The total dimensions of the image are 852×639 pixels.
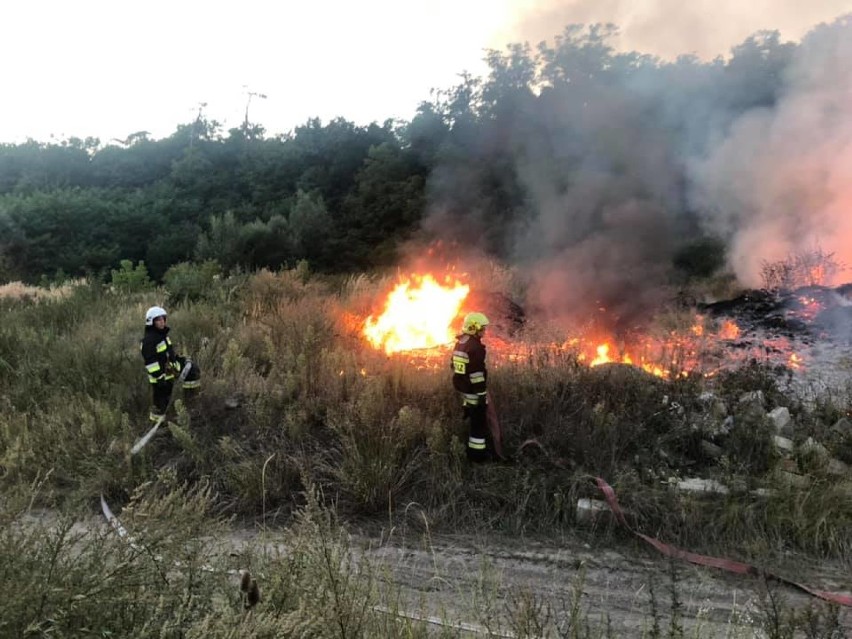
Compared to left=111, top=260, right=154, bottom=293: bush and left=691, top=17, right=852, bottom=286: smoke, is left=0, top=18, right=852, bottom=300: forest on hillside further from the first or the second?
left=111, top=260, right=154, bottom=293: bush

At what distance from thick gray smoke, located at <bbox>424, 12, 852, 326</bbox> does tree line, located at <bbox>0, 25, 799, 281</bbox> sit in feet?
0.21

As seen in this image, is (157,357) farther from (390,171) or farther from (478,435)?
(390,171)

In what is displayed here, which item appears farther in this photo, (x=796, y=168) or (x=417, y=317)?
(x=796, y=168)

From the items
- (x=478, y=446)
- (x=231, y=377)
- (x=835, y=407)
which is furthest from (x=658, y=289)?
(x=231, y=377)

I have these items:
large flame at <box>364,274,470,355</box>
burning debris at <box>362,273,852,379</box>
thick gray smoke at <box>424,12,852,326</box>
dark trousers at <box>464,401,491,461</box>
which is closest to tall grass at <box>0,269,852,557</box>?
dark trousers at <box>464,401,491,461</box>

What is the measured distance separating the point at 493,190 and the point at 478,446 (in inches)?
523

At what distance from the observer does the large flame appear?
874 cm

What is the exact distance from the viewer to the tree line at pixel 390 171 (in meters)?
12.9

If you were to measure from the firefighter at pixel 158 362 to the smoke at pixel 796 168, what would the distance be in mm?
9889

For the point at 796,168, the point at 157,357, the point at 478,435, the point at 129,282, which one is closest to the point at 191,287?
the point at 129,282

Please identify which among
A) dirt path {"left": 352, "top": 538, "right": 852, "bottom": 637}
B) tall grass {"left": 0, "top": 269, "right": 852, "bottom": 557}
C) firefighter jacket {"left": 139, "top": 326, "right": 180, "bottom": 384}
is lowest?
dirt path {"left": 352, "top": 538, "right": 852, "bottom": 637}

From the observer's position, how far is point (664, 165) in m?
12.6

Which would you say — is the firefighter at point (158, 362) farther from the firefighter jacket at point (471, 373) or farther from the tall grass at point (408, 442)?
the firefighter jacket at point (471, 373)

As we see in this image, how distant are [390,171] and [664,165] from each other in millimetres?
13373
